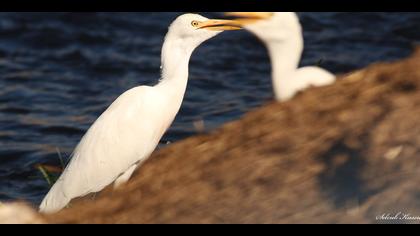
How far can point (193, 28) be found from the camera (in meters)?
8.73

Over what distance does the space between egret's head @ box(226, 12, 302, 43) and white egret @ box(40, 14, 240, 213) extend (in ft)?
1.69

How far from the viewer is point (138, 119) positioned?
29.6 feet

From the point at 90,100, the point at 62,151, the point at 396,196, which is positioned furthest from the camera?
the point at 90,100

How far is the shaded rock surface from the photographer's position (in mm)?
5895

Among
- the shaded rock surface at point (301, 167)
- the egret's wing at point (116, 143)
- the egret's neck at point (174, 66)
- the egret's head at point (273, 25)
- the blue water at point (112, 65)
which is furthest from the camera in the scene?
the blue water at point (112, 65)

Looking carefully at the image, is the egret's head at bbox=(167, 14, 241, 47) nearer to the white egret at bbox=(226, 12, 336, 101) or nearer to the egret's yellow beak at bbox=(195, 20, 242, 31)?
the egret's yellow beak at bbox=(195, 20, 242, 31)

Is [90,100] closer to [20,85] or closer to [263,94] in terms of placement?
[20,85]

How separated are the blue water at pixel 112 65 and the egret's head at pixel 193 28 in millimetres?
4016

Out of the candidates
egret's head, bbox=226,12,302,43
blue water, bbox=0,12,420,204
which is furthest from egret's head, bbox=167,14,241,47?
blue water, bbox=0,12,420,204

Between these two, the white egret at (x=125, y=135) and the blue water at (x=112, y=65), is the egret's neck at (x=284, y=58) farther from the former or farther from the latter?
the blue water at (x=112, y=65)

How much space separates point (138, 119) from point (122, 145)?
0.28m

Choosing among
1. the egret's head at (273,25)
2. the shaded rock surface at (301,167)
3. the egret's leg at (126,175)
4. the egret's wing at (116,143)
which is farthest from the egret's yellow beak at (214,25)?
the shaded rock surface at (301,167)

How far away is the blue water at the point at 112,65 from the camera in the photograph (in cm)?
1375

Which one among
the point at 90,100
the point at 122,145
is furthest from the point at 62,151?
the point at 122,145
